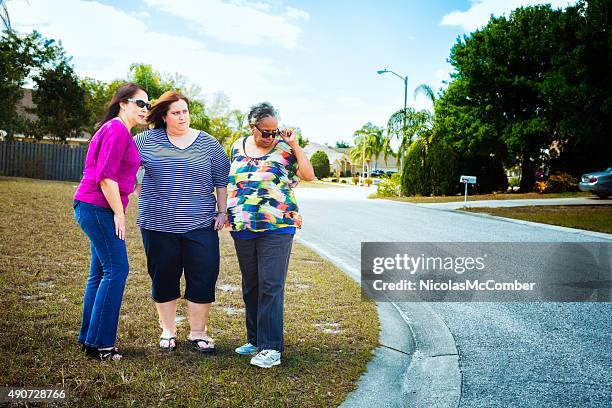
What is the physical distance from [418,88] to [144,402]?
3279 cm

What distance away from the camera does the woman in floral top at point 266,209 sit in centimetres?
407

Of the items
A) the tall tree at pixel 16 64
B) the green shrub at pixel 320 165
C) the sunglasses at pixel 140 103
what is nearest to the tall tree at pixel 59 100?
the tall tree at pixel 16 64

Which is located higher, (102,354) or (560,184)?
(560,184)

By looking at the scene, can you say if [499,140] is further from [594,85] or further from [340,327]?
[340,327]

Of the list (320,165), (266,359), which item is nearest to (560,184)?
(266,359)

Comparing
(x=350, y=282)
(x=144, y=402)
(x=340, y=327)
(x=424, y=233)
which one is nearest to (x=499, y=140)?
(x=424, y=233)

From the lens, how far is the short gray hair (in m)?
4.03

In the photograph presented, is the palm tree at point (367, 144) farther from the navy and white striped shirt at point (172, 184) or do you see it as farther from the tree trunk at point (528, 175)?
the navy and white striped shirt at point (172, 184)

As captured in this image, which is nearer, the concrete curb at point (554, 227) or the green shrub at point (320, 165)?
the concrete curb at point (554, 227)

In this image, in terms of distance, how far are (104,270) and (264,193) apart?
1.28 metres

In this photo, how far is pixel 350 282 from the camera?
7316 mm

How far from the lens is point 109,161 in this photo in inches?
153

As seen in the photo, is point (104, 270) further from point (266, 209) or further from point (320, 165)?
point (320, 165)

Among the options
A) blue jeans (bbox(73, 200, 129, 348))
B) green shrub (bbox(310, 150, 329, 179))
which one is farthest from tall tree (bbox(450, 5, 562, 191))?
green shrub (bbox(310, 150, 329, 179))
